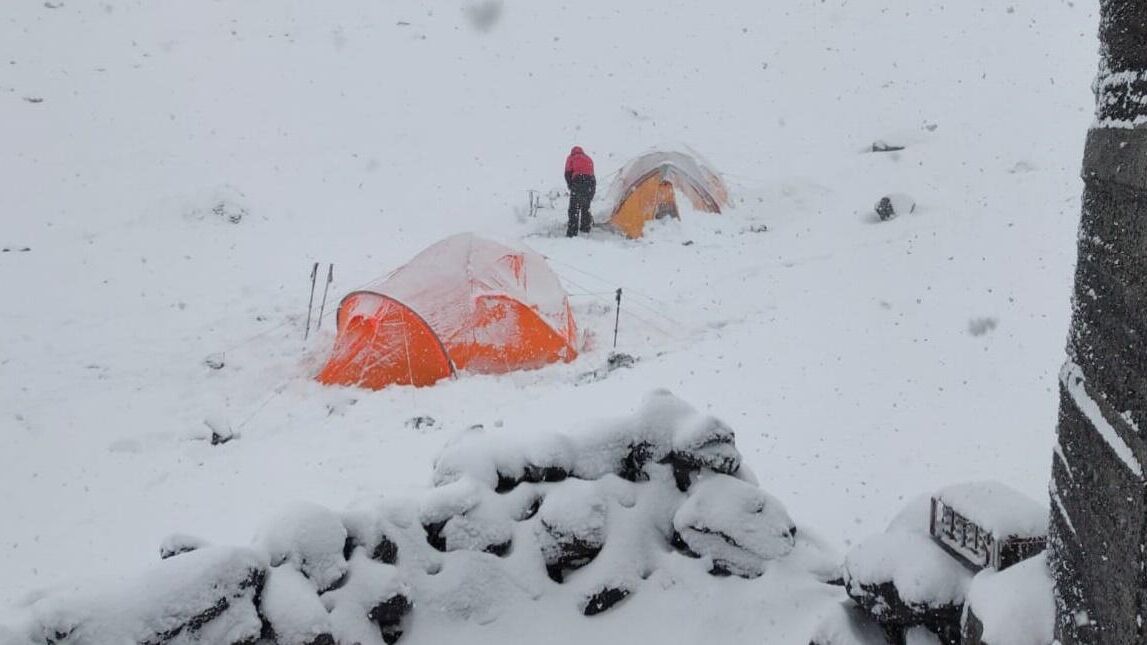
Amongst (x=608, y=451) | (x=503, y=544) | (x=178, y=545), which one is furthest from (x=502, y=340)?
(x=178, y=545)

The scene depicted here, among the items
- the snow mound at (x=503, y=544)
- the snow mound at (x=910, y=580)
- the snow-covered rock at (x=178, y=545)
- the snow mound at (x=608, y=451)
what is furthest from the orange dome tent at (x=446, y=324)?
the snow mound at (x=910, y=580)

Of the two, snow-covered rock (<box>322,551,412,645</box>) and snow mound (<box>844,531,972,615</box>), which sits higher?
snow mound (<box>844,531,972,615</box>)

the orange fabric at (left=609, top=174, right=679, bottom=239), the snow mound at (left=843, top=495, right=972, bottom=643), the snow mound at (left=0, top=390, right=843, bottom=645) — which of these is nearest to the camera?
the snow mound at (left=843, top=495, right=972, bottom=643)

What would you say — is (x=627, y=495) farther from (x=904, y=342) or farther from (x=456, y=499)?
(x=904, y=342)

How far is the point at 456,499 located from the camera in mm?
4918

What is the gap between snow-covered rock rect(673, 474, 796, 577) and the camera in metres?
4.94

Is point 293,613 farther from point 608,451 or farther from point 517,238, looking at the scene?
point 517,238

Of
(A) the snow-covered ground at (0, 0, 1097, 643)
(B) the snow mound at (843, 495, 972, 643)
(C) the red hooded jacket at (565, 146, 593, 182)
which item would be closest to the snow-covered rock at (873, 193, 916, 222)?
(A) the snow-covered ground at (0, 0, 1097, 643)

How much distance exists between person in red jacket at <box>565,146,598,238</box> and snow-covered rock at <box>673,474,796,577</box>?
12.0 meters

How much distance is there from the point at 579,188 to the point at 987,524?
537 inches

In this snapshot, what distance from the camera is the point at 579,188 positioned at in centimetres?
1650

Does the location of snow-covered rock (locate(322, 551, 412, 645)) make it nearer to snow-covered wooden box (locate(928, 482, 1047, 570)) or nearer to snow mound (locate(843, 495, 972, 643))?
snow mound (locate(843, 495, 972, 643))

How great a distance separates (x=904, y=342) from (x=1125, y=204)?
767 cm

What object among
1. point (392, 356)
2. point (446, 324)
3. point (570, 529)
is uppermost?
point (570, 529)
